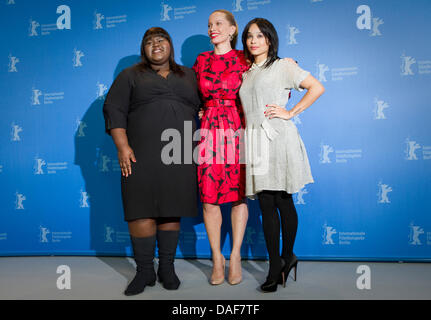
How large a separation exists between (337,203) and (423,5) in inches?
63.9

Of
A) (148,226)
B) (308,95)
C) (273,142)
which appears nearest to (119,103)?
(148,226)

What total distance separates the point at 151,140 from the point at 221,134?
436 millimetres

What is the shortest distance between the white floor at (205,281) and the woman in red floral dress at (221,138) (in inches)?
8.3

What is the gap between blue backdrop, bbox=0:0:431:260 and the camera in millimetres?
2680

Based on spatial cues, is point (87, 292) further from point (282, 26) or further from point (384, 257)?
point (282, 26)

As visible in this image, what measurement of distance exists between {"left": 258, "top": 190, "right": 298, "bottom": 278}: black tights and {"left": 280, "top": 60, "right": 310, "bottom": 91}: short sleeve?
2.11ft

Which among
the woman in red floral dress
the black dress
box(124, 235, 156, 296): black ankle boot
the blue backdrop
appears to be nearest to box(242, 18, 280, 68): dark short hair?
the woman in red floral dress

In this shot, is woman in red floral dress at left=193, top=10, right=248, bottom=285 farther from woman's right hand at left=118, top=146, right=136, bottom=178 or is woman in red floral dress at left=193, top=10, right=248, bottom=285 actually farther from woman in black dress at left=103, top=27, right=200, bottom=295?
woman's right hand at left=118, top=146, right=136, bottom=178

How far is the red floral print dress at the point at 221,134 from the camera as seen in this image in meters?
2.20

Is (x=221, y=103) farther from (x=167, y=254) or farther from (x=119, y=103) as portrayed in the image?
(x=167, y=254)

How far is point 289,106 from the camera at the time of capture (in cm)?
278

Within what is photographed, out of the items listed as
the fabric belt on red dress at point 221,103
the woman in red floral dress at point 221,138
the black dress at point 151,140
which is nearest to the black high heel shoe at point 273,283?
the woman in red floral dress at point 221,138

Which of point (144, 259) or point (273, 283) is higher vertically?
point (144, 259)
